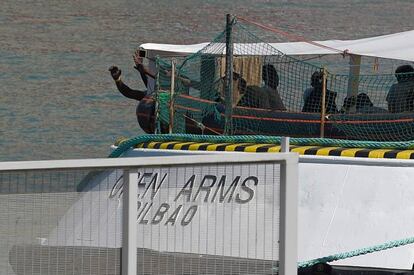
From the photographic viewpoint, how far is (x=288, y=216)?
789cm

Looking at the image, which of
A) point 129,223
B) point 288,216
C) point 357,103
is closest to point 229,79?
point 357,103

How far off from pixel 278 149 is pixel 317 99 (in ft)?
4.99

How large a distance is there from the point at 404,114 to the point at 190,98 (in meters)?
2.37

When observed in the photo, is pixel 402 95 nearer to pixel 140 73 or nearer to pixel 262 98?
pixel 262 98

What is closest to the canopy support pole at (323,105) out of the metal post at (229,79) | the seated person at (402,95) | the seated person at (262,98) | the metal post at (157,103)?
the seated person at (402,95)

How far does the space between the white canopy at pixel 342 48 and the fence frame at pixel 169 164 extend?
241 inches

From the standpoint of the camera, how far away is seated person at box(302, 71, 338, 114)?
547 inches

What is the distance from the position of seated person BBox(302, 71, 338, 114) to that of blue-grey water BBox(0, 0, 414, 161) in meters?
11.3

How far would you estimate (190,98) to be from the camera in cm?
1447

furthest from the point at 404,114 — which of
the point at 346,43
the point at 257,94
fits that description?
the point at 346,43

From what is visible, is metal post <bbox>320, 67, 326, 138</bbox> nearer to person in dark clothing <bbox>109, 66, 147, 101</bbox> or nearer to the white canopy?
the white canopy

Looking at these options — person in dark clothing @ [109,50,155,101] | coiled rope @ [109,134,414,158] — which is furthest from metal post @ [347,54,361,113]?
person in dark clothing @ [109,50,155,101]

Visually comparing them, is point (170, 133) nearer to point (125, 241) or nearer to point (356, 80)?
point (356, 80)

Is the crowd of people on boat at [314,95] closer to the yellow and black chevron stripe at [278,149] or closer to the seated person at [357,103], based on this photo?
the seated person at [357,103]
